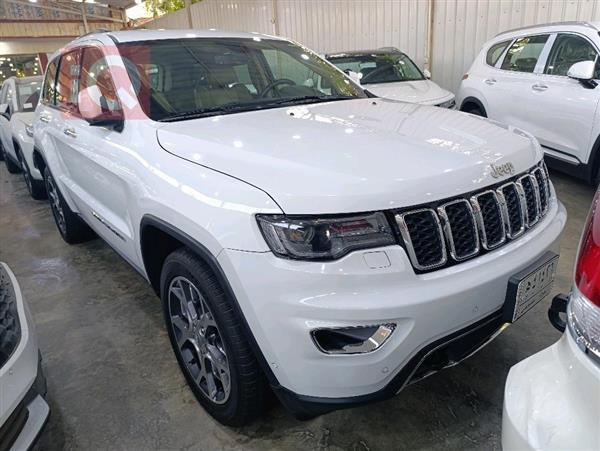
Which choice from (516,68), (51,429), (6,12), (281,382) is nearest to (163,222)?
(281,382)

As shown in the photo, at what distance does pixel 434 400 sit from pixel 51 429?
66.9 inches

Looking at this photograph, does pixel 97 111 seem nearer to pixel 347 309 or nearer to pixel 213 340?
pixel 213 340

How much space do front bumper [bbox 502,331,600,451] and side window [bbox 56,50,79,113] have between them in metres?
3.02

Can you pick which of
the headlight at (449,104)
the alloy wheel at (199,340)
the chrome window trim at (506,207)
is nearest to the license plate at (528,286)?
the chrome window trim at (506,207)

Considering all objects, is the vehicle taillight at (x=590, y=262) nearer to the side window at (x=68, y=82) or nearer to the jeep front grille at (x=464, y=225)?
the jeep front grille at (x=464, y=225)

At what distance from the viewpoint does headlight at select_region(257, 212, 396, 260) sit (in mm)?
1487

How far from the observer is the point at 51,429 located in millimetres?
2111

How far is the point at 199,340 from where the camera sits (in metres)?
2.01

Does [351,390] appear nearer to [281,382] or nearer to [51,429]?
[281,382]

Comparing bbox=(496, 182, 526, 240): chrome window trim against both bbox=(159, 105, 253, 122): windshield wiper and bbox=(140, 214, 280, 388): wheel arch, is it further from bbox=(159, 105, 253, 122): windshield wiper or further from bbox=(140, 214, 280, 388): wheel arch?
bbox=(159, 105, 253, 122): windshield wiper

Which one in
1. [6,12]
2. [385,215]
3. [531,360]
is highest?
[6,12]

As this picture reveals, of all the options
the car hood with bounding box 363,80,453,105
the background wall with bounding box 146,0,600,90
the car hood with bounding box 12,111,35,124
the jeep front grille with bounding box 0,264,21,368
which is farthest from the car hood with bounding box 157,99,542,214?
the background wall with bounding box 146,0,600,90

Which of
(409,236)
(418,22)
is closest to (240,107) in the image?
(409,236)

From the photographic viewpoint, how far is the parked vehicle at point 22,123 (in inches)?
205
